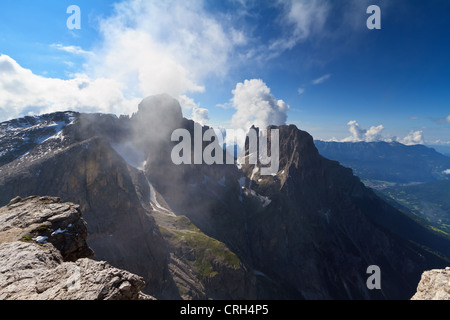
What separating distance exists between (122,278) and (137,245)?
100m

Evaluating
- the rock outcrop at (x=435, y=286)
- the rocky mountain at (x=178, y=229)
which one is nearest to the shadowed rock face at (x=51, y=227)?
the rock outcrop at (x=435, y=286)

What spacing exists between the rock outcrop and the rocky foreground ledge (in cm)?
2033

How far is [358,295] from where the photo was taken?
162m

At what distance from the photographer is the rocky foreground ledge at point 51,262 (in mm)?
12609

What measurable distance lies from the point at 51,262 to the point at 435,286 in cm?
3138

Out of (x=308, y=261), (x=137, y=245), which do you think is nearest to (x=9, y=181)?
(x=137, y=245)

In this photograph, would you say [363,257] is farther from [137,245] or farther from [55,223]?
[55,223]

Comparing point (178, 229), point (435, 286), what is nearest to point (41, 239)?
point (435, 286)

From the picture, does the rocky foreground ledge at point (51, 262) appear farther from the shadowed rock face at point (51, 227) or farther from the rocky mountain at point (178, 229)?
the rocky mountain at point (178, 229)

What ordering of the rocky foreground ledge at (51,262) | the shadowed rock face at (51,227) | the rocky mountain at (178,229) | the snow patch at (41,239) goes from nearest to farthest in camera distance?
the rocky foreground ledge at (51,262), the snow patch at (41,239), the shadowed rock face at (51,227), the rocky mountain at (178,229)

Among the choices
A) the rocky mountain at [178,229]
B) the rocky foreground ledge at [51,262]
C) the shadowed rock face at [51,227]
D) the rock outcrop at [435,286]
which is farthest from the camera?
the rocky mountain at [178,229]

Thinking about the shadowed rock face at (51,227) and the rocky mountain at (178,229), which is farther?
the rocky mountain at (178,229)

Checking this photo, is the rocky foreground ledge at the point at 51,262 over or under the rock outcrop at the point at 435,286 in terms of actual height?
over

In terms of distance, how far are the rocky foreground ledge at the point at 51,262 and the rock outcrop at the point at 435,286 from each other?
20331mm
